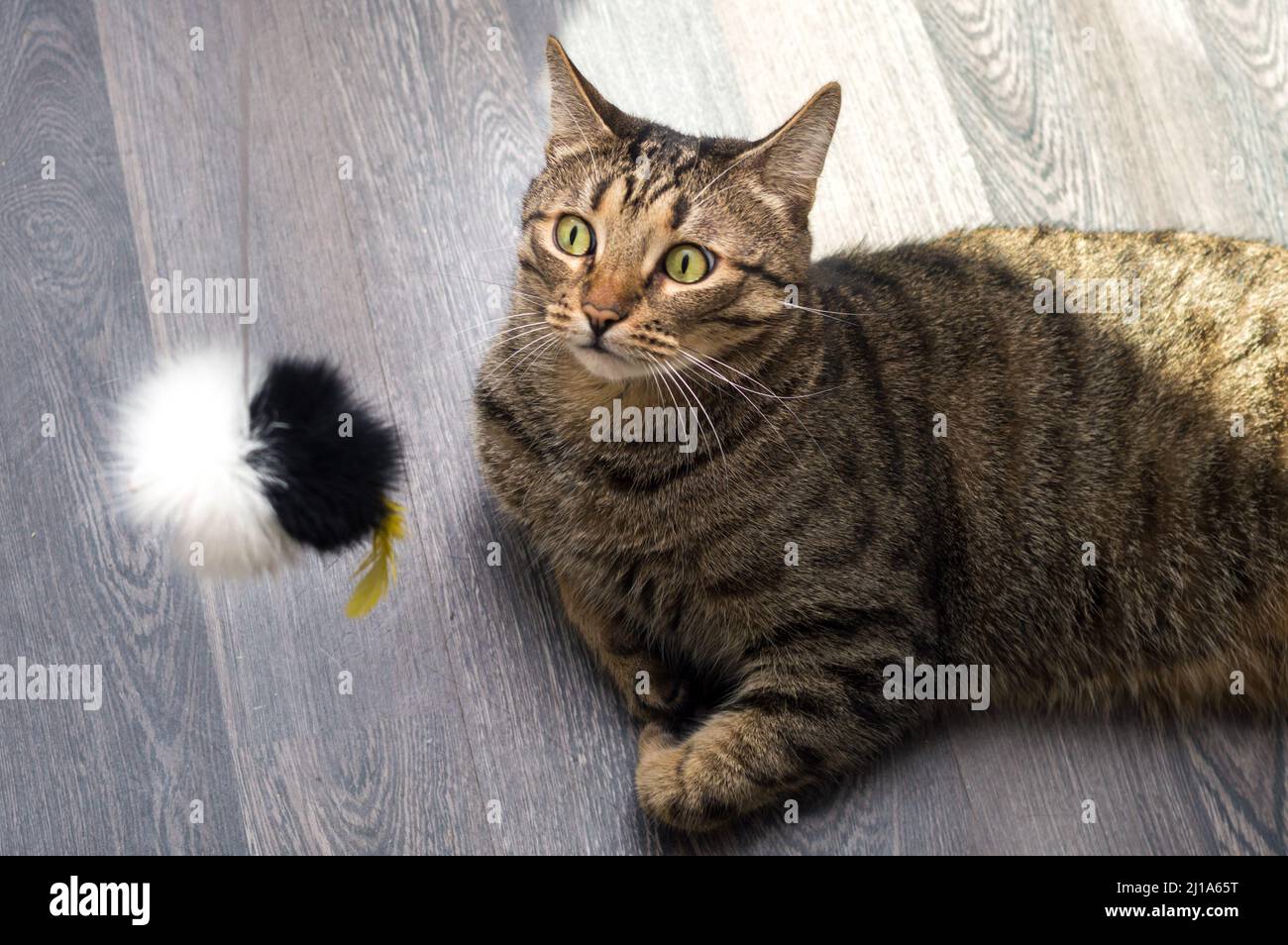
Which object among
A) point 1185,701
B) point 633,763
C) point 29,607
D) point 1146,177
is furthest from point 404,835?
point 1146,177

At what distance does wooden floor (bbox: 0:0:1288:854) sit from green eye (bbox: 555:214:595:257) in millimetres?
436

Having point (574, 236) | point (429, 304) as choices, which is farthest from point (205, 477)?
point (429, 304)

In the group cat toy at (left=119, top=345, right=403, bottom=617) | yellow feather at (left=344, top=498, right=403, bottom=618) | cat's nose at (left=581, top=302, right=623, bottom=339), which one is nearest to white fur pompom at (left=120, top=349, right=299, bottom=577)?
cat toy at (left=119, top=345, right=403, bottom=617)

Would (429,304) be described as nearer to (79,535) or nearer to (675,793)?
(79,535)

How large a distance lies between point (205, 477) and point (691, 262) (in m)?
0.73

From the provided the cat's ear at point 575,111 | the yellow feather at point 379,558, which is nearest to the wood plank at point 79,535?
the yellow feather at point 379,558

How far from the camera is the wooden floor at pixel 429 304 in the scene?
1662 millimetres

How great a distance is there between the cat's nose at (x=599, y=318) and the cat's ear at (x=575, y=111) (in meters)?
0.29

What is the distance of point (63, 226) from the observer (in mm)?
2016

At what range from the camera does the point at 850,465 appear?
1653 mm

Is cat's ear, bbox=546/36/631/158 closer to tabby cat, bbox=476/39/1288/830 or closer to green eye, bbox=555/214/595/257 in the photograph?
tabby cat, bbox=476/39/1288/830

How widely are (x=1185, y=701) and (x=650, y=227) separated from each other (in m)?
1.12

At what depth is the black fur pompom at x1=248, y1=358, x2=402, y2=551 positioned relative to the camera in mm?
1100

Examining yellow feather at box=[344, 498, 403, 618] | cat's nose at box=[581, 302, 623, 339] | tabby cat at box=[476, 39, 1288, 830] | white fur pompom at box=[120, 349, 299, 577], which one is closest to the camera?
white fur pompom at box=[120, 349, 299, 577]
